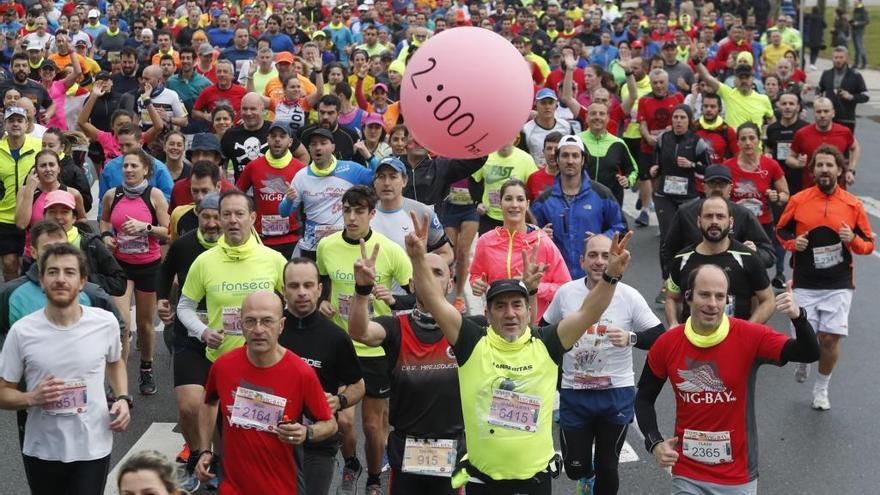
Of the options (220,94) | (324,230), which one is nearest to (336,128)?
(324,230)

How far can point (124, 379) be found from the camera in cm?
685

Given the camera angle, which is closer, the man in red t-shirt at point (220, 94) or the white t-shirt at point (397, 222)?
the white t-shirt at point (397, 222)

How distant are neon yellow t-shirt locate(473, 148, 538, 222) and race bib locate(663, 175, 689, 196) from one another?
6.14 ft

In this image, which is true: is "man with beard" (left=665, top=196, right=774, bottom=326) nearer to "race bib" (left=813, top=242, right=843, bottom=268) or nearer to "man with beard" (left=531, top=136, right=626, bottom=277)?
"man with beard" (left=531, top=136, right=626, bottom=277)

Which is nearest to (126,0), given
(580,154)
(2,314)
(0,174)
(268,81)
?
(268,81)

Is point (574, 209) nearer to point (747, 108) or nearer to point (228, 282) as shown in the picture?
point (228, 282)

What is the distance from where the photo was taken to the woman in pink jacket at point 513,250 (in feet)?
30.2

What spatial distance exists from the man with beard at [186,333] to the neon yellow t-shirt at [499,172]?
3919mm

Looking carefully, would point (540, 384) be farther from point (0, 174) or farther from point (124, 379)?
point (0, 174)

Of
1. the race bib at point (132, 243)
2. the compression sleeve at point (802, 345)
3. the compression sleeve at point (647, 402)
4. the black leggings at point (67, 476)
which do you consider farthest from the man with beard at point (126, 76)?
the compression sleeve at point (802, 345)

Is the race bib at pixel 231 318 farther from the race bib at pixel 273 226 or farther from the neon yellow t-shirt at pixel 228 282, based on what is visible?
the race bib at pixel 273 226

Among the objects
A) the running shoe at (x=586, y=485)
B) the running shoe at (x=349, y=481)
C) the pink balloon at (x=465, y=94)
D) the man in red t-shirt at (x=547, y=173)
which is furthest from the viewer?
the man in red t-shirt at (x=547, y=173)

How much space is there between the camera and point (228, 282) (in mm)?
7980

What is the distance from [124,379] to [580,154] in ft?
15.6
